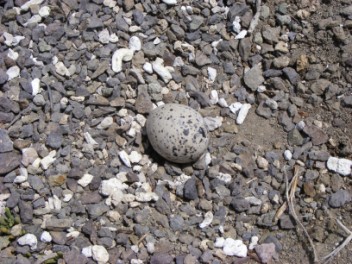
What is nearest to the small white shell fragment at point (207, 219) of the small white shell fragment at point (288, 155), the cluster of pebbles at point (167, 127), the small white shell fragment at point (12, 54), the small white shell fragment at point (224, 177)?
the cluster of pebbles at point (167, 127)

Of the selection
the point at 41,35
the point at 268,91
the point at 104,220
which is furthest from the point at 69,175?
the point at 268,91

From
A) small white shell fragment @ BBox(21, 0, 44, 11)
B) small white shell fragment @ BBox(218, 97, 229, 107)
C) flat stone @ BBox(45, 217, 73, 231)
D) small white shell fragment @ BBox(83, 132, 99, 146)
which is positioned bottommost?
flat stone @ BBox(45, 217, 73, 231)

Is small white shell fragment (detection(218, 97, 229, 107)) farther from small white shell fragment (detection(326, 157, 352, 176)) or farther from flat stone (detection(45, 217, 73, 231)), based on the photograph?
flat stone (detection(45, 217, 73, 231))

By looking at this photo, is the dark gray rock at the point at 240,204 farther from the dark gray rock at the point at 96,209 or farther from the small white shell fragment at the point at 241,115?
the dark gray rock at the point at 96,209

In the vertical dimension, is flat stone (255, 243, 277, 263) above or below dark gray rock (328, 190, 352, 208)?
below

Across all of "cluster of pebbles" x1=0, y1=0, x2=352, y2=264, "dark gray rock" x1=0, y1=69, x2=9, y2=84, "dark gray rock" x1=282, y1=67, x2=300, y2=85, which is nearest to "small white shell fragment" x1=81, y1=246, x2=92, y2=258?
"cluster of pebbles" x1=0, y1=0, x2=352, y2=264

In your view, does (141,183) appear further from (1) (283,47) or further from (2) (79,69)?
(1) (283,47)

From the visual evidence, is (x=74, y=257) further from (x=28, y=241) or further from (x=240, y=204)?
(x=240, y=204)
